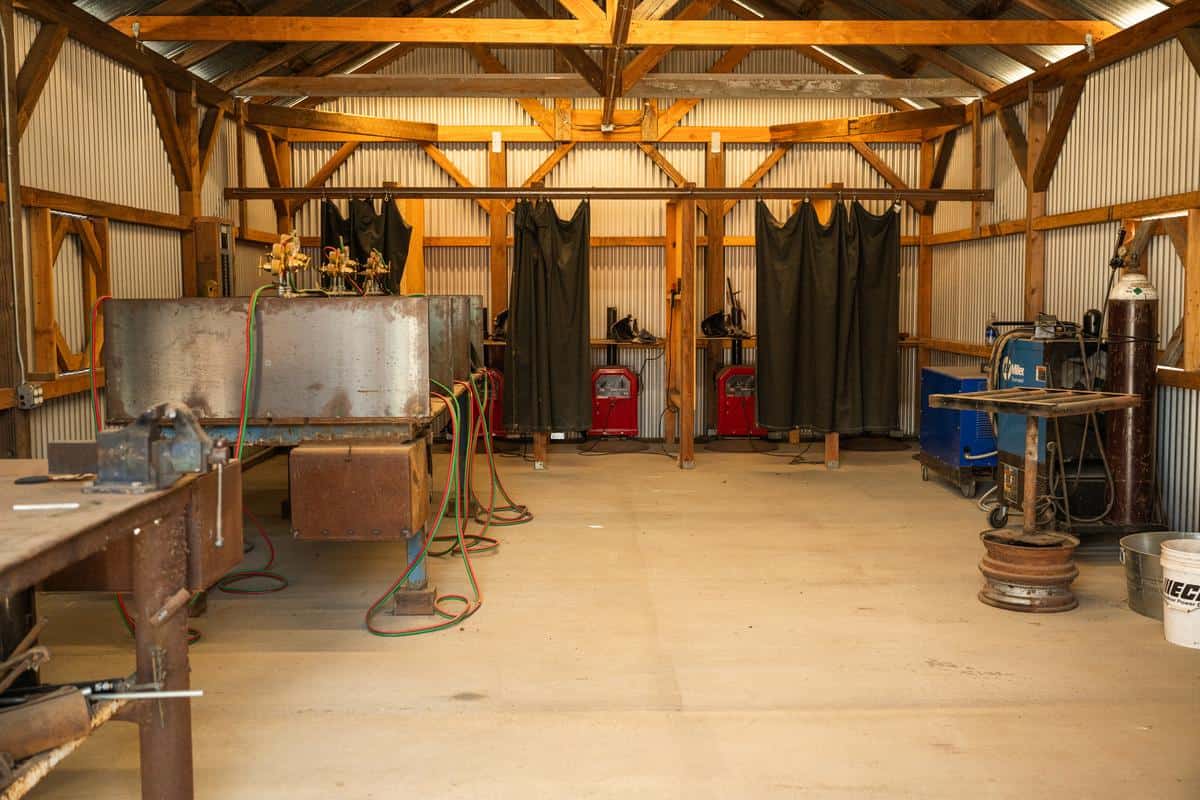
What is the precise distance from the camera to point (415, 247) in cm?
949

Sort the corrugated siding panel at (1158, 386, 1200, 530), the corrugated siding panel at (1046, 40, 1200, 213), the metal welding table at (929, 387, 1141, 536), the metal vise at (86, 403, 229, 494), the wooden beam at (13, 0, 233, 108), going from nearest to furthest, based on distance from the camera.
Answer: the metal vise at (86, 403, 229, 494)
the metal welding table at (929, 387, 1141, 536)
the wooden beam at (13, 0, 233, 108)
the corrugated siding panel at (1158, 386, 1200, 530)
the corrugated siding panel at (1046, 40, 1200, 213)

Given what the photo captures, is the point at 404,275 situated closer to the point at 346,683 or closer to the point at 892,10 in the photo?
the point at 892,10

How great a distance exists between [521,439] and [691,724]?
660cm

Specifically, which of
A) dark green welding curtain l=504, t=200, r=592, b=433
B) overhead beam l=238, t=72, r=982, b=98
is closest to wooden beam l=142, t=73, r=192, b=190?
overhead beam l=238, t=72, r=982, b=98

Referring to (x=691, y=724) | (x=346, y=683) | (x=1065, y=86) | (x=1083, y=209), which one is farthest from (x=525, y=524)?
(x=1065, y=86)

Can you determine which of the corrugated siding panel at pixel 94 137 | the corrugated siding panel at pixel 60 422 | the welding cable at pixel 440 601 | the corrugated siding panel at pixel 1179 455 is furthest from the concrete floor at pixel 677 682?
the corrugated siding panel at pixel 94 137

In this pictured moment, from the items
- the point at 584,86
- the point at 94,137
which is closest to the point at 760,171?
the point at 584,86

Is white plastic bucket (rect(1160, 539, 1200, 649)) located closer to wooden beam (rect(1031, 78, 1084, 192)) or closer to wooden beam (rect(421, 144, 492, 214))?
wooden beam (rect(1031, 78, 1084, 192))

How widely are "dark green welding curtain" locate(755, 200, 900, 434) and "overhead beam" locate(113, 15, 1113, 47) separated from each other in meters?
2.05

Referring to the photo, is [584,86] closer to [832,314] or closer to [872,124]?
[832,314]

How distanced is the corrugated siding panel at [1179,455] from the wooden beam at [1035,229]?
67.1 inches

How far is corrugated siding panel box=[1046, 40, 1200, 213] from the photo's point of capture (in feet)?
18.8

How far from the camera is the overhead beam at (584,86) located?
7.94 meters

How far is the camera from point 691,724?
3.42 m
